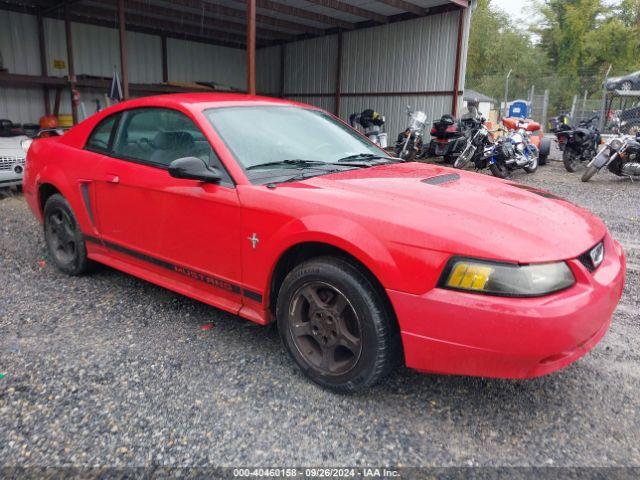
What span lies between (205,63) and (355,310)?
55.7ft

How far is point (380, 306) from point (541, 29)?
172 ft

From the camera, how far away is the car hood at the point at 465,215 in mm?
2102

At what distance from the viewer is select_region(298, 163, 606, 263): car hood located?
2102 millimetres

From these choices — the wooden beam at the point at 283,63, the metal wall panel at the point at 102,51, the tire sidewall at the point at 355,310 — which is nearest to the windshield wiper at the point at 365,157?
the tire sidewall at the point at 355,310

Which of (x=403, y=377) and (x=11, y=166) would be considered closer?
(x=403, y=377)

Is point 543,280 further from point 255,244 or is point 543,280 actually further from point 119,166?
point 119,166

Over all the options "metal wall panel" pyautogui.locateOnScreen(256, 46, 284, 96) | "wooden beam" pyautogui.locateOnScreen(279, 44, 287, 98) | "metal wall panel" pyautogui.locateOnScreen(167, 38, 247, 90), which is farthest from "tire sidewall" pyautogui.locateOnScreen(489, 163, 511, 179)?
"metal wall panel" pyautogui.locateOnScreen(167, 38, 247, 90)

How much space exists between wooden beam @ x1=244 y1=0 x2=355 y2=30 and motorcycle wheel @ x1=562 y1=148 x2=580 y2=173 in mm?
7202

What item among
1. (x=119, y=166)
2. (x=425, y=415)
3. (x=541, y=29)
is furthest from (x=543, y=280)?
(x=541, y=29)

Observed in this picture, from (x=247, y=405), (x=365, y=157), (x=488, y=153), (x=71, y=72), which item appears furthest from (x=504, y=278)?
(x=71, y=72)

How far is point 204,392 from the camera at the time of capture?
8.41ft

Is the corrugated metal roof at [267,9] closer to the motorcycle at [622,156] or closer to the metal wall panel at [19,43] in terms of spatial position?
the metal wall panel at [19,43]

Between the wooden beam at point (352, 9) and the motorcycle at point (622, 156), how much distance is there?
6619 millimetres

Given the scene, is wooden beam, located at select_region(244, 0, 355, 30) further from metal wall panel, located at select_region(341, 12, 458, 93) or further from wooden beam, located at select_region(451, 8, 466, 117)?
wooden beam, located at select_region(451, 8, 466, 117)
